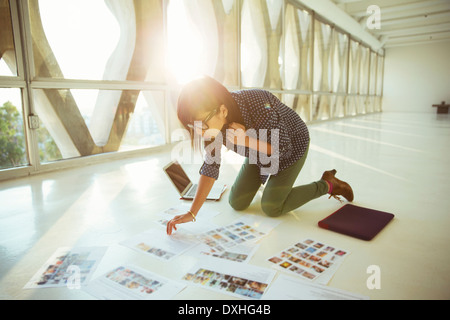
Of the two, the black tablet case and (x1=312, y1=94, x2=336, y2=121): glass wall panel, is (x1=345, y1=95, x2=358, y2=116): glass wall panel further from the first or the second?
the black tablet case

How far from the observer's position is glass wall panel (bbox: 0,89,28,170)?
3.09 meters

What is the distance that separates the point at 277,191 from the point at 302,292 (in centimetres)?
83

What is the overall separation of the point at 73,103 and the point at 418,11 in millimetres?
12165

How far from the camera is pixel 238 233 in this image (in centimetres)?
171

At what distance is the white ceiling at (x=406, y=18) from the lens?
1002 cm

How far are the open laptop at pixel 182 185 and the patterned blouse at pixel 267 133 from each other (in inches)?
24.0

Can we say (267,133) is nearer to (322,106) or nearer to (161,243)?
(161,243)

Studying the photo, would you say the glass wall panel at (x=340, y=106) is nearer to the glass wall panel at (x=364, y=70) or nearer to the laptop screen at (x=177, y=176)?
the glass wall panel at (x=364, y=70)

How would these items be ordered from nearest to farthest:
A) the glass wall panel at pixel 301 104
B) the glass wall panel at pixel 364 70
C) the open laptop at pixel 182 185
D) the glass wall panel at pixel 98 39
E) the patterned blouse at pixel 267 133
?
the patterned blouse at pixel 267 133
the open laptop at pixel 182 185
the glass wall panel at pixel 98 39
the glass wall panel at pixel 301 104
the glass wall panel at pixel 364 70

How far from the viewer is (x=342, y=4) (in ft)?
32.8

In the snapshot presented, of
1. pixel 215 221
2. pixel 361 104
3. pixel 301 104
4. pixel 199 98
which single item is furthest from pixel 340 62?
pixel 199 98

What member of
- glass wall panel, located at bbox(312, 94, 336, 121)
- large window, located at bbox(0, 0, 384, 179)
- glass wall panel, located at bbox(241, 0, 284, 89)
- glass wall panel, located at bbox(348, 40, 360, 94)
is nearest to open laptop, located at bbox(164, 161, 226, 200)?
large window, located at bbox(0, 0, 384, 179)

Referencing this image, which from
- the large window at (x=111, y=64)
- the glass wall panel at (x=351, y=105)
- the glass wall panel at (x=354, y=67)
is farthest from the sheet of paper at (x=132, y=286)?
the glass wall panel at (x=354, y=67)
